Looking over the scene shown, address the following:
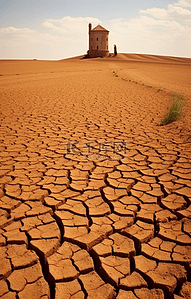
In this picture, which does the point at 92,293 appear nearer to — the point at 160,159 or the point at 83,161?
the point at 83,161

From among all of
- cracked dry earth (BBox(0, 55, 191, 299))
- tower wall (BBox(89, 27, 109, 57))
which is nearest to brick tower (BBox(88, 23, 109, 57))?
tower wall (BBox(89, 27, 109, 57))

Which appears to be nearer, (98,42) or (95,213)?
(95,213)

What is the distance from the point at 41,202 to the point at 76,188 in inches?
16.5

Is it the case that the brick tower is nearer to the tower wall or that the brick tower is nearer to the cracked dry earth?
the tower wall

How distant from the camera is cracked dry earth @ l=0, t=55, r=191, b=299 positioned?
1445 millimetres

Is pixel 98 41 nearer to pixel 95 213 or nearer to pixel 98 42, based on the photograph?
pixel 98 42

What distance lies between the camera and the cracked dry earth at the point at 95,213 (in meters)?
1.45

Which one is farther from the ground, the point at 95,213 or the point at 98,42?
the point at 98,42

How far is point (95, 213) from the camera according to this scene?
2.09m

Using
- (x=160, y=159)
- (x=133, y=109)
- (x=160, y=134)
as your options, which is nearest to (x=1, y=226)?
(x=160, y=159)

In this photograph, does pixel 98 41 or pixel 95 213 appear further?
pixel 98 41

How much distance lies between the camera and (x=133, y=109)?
636 cm

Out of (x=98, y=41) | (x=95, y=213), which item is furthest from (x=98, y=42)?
(x=95, y=213)

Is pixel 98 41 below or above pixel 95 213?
above
